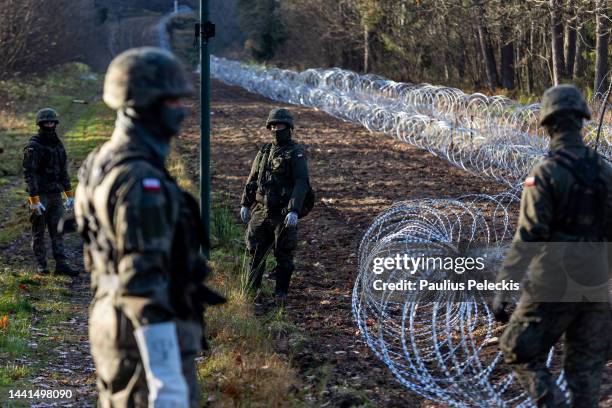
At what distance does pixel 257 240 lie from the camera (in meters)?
8.86

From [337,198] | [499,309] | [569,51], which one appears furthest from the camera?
A: [569,51]

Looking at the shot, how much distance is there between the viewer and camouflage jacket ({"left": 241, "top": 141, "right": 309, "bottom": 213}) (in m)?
8.52

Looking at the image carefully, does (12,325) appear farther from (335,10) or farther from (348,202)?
(335,10)

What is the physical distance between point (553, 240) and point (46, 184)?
21.9 ft

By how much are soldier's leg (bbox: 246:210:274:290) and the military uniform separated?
7.69 ft

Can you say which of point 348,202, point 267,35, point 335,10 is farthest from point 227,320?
point 267,35

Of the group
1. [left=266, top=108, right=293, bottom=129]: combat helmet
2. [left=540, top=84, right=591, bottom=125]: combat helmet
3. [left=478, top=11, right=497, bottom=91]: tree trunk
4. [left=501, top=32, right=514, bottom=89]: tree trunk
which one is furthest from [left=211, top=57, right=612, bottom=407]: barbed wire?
[left=501, top=32, right=514, bottom=89]: tree trunk

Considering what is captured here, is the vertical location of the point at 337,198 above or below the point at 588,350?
above

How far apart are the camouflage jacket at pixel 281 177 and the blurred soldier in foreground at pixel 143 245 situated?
4.88 metres

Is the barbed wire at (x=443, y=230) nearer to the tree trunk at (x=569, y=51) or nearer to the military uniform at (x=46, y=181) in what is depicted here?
the military uniform at (x=46, y=181)

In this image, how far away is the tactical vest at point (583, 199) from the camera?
462cm

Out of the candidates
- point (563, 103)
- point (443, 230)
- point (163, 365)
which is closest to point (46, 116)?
point (443, 230)

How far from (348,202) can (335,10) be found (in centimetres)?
3162

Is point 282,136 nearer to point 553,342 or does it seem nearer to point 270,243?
point 270,243
